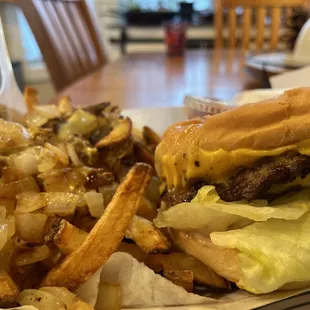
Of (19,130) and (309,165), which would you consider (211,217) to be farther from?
(19,130)

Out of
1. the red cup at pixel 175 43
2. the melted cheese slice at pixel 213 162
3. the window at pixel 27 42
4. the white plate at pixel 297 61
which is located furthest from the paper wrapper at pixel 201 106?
the window at pixel 27 42

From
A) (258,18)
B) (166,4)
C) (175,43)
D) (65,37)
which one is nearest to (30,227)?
(65,37)

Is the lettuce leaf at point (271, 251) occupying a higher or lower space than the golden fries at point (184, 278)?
higher

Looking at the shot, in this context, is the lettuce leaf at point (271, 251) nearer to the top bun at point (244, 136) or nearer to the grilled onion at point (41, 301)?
the top bun at point (244, 136)

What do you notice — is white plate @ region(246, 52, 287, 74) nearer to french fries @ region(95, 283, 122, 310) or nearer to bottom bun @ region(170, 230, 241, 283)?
bottom bun @ region(170, 230, 241, 283)

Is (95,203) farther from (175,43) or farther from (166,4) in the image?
(166,4)

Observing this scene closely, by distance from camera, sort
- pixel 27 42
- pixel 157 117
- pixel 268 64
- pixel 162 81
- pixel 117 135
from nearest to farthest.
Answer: pixel 117 135 → pixel 157 117 → pixel 268 64 → pixel 162 81 → pixel 27 42

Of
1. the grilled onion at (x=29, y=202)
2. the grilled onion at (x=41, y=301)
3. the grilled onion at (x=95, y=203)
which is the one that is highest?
the grilled onion at (x=29, y=202)

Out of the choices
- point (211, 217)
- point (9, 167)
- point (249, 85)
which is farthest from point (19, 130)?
point (249, 85)
